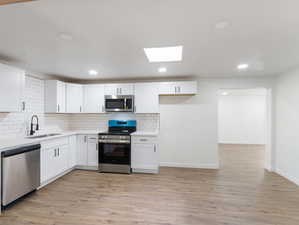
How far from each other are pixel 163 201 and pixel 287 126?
3.16 meters

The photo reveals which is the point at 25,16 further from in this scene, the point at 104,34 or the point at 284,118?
the point at 284,118

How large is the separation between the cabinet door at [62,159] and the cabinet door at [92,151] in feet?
1.68

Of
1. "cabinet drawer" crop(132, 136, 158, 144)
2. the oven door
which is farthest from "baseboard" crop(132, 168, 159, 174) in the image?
"cabinet drawer" crop(132, 136, 158, 144)

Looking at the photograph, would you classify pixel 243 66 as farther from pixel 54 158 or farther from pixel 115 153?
pixel 54 158

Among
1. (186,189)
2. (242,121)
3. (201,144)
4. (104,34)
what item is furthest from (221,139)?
(104,34)

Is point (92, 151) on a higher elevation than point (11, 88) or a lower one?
lower

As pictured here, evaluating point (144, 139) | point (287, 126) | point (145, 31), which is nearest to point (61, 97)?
point (144, 139)

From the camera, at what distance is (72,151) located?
160 inches

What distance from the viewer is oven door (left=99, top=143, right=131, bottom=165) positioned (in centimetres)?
397

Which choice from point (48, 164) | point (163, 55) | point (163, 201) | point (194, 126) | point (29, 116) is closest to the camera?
point (163, 201)

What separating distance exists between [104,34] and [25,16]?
77 cm

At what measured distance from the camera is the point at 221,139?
8.12m

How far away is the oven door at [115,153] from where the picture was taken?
3972mm

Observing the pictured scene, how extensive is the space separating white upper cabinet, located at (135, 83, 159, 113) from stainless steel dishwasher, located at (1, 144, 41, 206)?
2.33m
